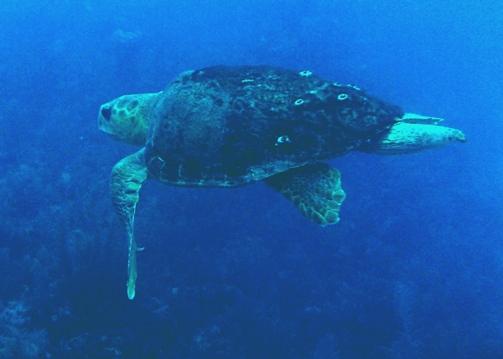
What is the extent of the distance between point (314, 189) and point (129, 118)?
11.0ft

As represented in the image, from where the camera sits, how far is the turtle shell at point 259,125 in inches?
181

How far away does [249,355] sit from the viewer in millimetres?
7367

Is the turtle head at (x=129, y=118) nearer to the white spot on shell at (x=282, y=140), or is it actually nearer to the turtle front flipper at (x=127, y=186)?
the turtle front flipper at (x=127, y=186)

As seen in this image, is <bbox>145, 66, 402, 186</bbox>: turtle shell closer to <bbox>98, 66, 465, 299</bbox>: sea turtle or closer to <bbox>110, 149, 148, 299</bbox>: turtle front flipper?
<bbox>98, 66, 465, 299</bbox>: sea turtle

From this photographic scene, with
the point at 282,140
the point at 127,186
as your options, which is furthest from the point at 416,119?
the point at 127,186

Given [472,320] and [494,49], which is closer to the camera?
[472,320]

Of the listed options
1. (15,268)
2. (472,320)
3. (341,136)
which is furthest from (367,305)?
(15,268)

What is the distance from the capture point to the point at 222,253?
8.97m

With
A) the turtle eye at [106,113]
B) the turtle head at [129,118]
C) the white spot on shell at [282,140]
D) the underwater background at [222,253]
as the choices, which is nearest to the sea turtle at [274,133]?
the white spot on shell at [282,140]

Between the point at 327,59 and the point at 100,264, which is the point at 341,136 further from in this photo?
the point at 327,59

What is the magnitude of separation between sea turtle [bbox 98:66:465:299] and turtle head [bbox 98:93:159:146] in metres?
1.04

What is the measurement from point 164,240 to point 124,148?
394cm

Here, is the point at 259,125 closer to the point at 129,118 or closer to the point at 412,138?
the point at 412,138

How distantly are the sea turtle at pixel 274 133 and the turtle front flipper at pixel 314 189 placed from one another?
12 mm
